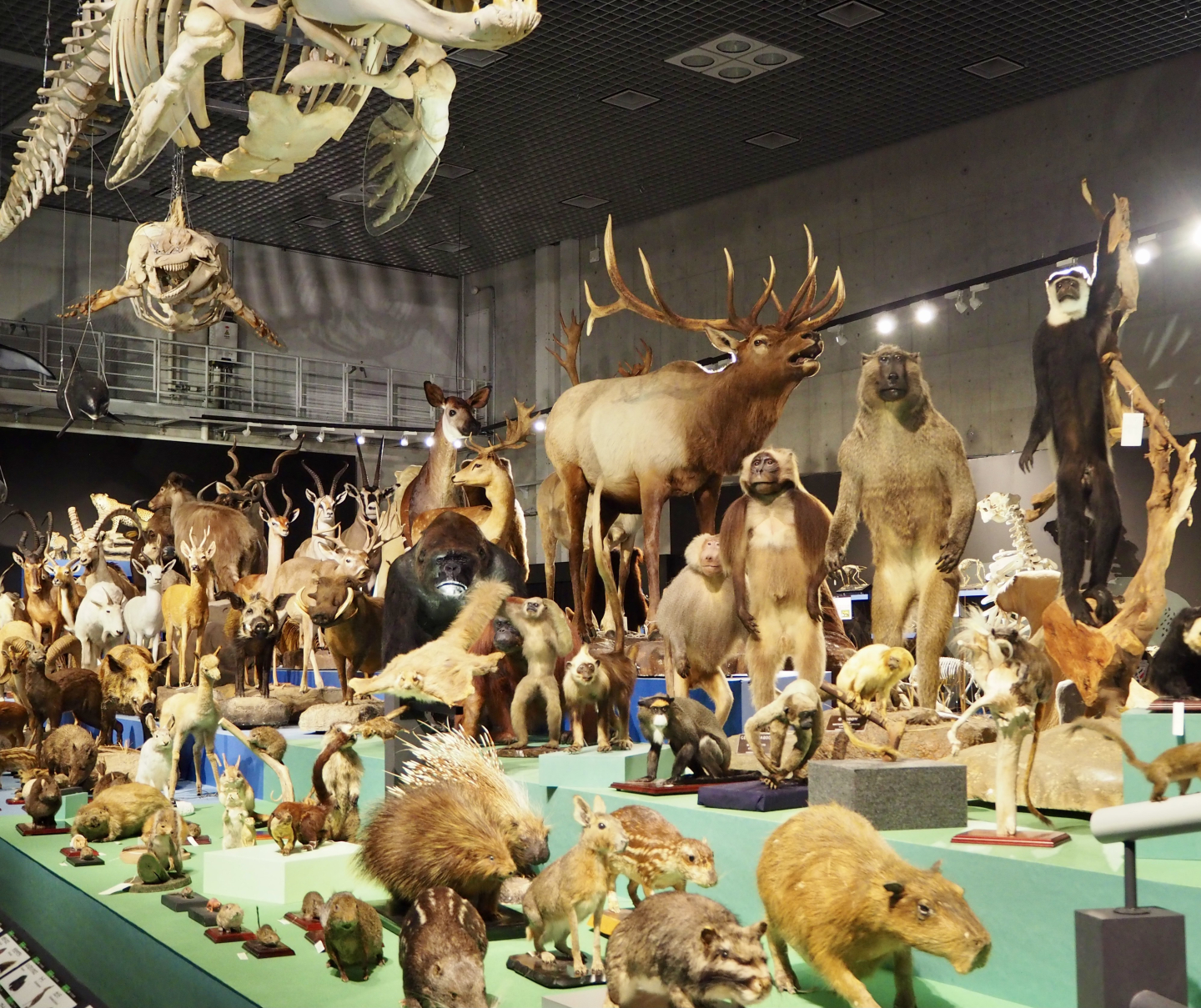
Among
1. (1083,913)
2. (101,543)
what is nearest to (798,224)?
(101,543)

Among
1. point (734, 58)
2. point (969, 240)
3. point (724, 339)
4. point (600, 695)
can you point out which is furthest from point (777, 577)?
Result: point (969, 240)

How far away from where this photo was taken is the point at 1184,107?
841cm

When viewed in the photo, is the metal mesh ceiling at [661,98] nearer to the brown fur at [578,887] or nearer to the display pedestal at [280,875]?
the display pedestal at [280,875]

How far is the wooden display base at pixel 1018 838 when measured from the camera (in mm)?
2441

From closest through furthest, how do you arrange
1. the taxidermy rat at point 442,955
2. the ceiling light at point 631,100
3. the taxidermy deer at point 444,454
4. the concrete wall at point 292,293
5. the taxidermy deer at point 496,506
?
the taxidermy rat at point 442,955
the taxidermy deer at point 496,506
the taxidermy deer at point 444,454
the ceiling light at point 631,100
the concrete wall at point 292,293

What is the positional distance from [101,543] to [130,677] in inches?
109

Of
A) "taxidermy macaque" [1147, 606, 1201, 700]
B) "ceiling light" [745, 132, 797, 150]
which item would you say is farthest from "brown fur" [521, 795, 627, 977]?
"ceiling light" [745, 132, 797, 150]

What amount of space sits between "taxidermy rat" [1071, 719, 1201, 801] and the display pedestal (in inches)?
67.8

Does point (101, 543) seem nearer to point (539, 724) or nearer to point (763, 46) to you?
point (539, 724)

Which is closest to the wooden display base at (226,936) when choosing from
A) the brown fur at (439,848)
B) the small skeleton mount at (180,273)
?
the brown fur at (439,848)

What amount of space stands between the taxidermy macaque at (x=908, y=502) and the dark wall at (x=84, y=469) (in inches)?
366

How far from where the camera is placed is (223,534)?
832 cm

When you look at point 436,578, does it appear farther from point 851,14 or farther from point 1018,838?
point 851,14

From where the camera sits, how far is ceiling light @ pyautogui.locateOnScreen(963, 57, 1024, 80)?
28.6ft
